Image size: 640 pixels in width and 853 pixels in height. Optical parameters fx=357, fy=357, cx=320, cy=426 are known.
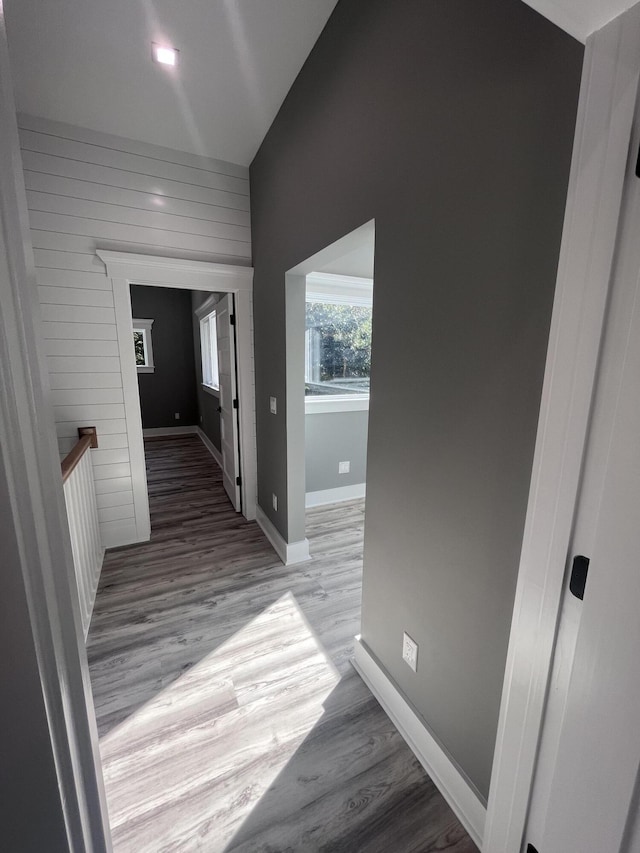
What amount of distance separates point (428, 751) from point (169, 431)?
20.6ft

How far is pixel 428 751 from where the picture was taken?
132cm

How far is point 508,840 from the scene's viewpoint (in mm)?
947

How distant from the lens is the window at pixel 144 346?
20.3 feet

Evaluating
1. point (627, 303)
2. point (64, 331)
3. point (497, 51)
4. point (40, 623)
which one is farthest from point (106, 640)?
point (497, 51)

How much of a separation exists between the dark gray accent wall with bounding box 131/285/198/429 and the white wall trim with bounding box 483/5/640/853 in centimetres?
659

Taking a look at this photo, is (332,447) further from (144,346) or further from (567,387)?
(144,346)

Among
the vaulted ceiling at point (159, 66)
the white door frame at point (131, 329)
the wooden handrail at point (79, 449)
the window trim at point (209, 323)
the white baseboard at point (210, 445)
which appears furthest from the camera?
the white baseboard at point (210, 445)

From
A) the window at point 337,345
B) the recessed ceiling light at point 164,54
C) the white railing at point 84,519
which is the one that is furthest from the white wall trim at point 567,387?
the window at point 337,345

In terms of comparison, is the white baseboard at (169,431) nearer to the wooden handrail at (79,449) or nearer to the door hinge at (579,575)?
the wooden handrail at (79,449)

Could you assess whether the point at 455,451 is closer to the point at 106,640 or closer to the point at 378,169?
the point at 378,169

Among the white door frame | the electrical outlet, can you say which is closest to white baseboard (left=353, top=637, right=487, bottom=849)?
the electrical outlet

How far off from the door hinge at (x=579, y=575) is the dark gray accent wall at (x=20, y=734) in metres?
0.95

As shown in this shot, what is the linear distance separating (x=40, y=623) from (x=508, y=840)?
1.29 metres

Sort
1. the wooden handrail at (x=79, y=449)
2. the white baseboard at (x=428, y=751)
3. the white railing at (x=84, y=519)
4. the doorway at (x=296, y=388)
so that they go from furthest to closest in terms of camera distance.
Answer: the doorway at (x=296, y=388) < the white railing at (x=84, y=519) < the wooden handrail at (x=79, y=449) < the white baseboard at (x=428, y=751)
